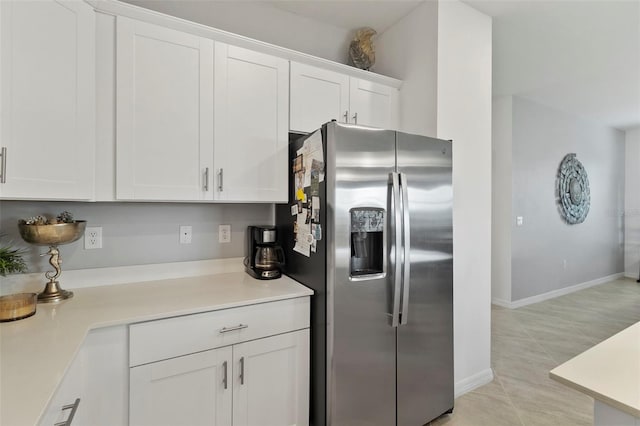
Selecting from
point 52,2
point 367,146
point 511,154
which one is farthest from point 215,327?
point 511,154

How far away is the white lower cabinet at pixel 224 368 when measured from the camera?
1303 millimetres

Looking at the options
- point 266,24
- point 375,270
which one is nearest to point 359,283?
point 375,270

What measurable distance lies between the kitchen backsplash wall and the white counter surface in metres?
0.16

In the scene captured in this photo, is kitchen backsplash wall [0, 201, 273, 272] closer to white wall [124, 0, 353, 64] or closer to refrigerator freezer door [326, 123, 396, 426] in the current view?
refrigerator freezer door [326, 123, 396, 426]

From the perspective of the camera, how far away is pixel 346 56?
2.57 metres

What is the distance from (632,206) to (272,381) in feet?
24.4

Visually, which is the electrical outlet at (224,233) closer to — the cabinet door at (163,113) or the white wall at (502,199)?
the cabinet door at (163,113)

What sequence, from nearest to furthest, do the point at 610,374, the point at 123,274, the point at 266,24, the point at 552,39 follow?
the point at 610,374
the point at 123,274
the point at 266,24
the point at 552,39

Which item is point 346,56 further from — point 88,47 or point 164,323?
point 164,323

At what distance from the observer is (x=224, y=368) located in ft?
4.75

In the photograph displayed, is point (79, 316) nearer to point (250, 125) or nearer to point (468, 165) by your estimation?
point (250, 125)

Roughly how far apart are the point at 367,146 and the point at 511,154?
332 centimetres

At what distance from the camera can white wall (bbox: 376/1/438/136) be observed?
2.12 meters

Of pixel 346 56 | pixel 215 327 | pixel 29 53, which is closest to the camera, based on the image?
pixel 29 53
